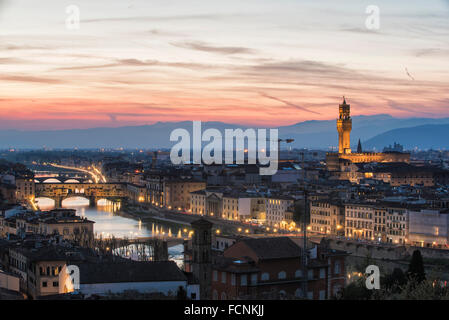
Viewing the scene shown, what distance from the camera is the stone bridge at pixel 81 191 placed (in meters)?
32.7

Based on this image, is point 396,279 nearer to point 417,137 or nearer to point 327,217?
point 327,217

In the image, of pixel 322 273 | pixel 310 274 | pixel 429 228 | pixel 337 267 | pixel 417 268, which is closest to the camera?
pixel 310 274

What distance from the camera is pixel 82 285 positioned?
7801 millimetres

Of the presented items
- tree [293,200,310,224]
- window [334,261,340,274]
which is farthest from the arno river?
window [334,261,340,274]

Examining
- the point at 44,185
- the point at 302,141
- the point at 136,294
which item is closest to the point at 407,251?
the point at 136,294

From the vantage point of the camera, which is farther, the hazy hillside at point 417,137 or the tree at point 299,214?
the hazy hillside at point 417,137

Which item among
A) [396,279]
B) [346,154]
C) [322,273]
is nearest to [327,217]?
[396,279]

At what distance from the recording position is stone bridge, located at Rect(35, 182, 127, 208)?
32.7 metres

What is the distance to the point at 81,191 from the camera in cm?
3609

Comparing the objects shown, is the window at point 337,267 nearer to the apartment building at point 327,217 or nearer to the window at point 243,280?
the window at point 243,280

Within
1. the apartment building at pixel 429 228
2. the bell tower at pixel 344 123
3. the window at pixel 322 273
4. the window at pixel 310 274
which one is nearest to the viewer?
the window at pixel 310 274

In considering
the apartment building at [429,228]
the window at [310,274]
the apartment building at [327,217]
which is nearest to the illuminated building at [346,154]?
the apartment building at [327,217]
